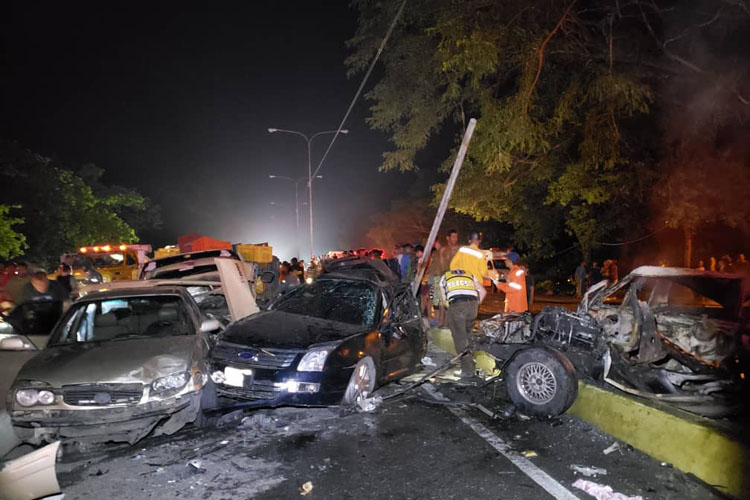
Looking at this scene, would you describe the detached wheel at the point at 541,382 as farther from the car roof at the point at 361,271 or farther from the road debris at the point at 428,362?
the road debris at the point at 428,362

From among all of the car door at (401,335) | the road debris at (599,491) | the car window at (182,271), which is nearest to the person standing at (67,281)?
the car window at (182,271)

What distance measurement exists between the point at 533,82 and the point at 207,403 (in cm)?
796

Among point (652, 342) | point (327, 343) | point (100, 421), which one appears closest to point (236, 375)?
point (327, 343)

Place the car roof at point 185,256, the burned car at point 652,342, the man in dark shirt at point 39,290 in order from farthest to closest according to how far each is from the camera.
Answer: the car roof at point 185,256
the man in dark shirt at point 39,290
the burned car at point 652,342

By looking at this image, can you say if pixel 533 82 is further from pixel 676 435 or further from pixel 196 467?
pixel 196 467

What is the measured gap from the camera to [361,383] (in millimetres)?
6062

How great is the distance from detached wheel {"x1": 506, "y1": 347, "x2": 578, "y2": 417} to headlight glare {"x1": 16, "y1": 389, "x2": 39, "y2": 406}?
15.7ft

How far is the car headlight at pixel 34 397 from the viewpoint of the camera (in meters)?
4.78

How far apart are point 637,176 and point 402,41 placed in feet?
23.1

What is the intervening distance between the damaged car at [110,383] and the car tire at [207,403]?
0.01m

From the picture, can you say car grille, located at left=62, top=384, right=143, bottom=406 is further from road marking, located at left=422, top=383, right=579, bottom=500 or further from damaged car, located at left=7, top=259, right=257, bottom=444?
road marking, located at left=422, top=383, right=579, bottom=500

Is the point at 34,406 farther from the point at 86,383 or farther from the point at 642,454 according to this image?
the point at 642,454

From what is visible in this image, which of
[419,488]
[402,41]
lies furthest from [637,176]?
[419,488]

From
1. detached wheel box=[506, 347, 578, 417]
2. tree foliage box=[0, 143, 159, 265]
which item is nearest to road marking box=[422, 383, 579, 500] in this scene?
detached wheel box=[506, 347, 578, 417]
